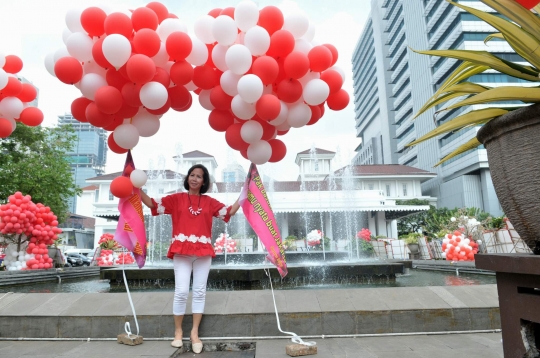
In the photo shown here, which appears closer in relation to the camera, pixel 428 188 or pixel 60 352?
pixel 60 352

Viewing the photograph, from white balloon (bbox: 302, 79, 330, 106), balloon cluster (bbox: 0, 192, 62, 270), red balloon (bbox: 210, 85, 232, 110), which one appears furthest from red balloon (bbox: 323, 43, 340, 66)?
balloon cluster (bbox: 0, 192, 62, 270)

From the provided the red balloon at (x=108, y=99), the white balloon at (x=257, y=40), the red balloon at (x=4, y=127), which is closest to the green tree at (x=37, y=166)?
the red balloon at (x=4, y=127)

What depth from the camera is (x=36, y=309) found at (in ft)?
11.7

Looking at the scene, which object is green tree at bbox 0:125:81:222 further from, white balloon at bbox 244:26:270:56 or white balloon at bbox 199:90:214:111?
white balloon at bbox 244:26:270:56

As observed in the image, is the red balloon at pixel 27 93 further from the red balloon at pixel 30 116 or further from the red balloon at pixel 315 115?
the red balloon at pixel 315 115

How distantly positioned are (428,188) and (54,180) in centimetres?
4348

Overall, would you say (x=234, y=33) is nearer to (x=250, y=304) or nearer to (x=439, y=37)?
(x=250, y=304)

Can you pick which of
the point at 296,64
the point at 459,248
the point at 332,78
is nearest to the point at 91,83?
the point at 296,64

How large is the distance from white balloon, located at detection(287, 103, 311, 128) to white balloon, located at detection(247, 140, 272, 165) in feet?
1.03

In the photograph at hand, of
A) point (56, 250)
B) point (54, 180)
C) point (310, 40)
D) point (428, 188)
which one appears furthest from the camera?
point (428, 188)

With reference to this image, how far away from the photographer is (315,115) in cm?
349

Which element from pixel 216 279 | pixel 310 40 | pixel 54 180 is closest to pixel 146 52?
pixel 310 40

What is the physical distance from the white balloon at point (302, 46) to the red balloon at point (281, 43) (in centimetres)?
12

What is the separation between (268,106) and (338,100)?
0.81 meters
